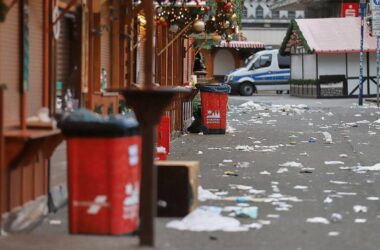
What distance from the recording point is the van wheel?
42.2 meters

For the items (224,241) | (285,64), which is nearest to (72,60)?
(224,241)

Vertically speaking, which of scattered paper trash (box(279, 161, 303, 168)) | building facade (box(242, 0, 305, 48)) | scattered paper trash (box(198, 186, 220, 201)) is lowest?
scattered paper trash (box(198, 186, 220, 201))

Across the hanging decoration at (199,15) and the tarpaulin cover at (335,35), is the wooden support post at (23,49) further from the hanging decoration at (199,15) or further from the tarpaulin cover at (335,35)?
the tarpaulin cover at (335,35)

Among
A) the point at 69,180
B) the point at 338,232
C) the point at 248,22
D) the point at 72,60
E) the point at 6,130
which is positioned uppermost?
the point at 248,22

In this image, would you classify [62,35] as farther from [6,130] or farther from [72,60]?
[6,130]

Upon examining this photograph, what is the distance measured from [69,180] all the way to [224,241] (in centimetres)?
157

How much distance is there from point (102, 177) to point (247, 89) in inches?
1439

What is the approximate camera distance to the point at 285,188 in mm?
10062

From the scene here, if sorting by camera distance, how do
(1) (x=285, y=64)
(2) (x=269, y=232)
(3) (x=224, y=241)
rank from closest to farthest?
(3) (x=224, y=241) < (2) (x=269, y=232) < (1) (x=285, y=64)

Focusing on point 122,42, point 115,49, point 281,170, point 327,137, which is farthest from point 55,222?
point 327,137

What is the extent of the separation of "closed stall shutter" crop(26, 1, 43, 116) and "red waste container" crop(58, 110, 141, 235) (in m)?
1.16

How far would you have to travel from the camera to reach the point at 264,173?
37.5 ft

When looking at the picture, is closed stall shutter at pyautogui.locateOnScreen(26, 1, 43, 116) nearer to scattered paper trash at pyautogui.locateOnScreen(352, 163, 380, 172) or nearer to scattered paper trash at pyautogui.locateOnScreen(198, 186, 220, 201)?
scattered paper trash at pyautogui.locateOnScreen(198, 186, 220, 201)

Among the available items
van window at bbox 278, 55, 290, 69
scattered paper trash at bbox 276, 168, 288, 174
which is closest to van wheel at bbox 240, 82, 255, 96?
van window at bbox 278, 55, 290, 69
